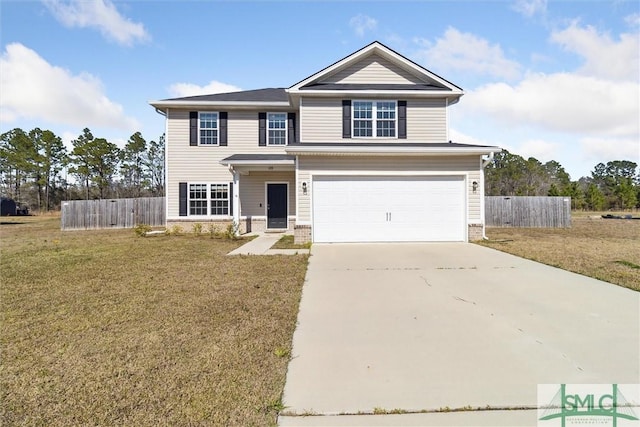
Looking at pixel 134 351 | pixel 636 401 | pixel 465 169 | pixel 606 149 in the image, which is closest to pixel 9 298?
pixel 134 351

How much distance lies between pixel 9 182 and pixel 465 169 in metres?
55.6

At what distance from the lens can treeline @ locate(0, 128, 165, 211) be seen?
37031 millimetres

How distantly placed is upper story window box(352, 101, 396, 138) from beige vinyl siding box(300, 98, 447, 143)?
27 centimetres

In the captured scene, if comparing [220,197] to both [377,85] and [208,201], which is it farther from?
[377,85]

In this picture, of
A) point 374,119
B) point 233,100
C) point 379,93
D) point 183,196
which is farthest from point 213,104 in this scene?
point 379,93

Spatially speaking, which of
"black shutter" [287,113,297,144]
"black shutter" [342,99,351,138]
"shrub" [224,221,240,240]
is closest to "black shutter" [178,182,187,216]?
"shrub" [224,221,240,240]

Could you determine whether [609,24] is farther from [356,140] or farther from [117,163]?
[117,163]

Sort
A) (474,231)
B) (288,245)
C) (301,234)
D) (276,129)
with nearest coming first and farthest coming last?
(288,245) < (301,234) < (474,231) < (276,129)

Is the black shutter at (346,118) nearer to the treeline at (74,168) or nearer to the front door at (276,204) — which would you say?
the front door at (276,204)

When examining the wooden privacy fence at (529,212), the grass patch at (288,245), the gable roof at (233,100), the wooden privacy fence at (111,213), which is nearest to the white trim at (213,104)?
the gable roof at (233,100)

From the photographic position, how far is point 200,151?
14992mm

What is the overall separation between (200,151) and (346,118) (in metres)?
7.05

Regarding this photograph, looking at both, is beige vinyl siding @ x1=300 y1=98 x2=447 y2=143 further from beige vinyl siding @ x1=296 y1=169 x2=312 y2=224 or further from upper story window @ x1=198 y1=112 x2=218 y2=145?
upper story window @ x1=198 y1=112 x2=218 y2=145

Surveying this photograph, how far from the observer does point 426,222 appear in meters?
11.1
